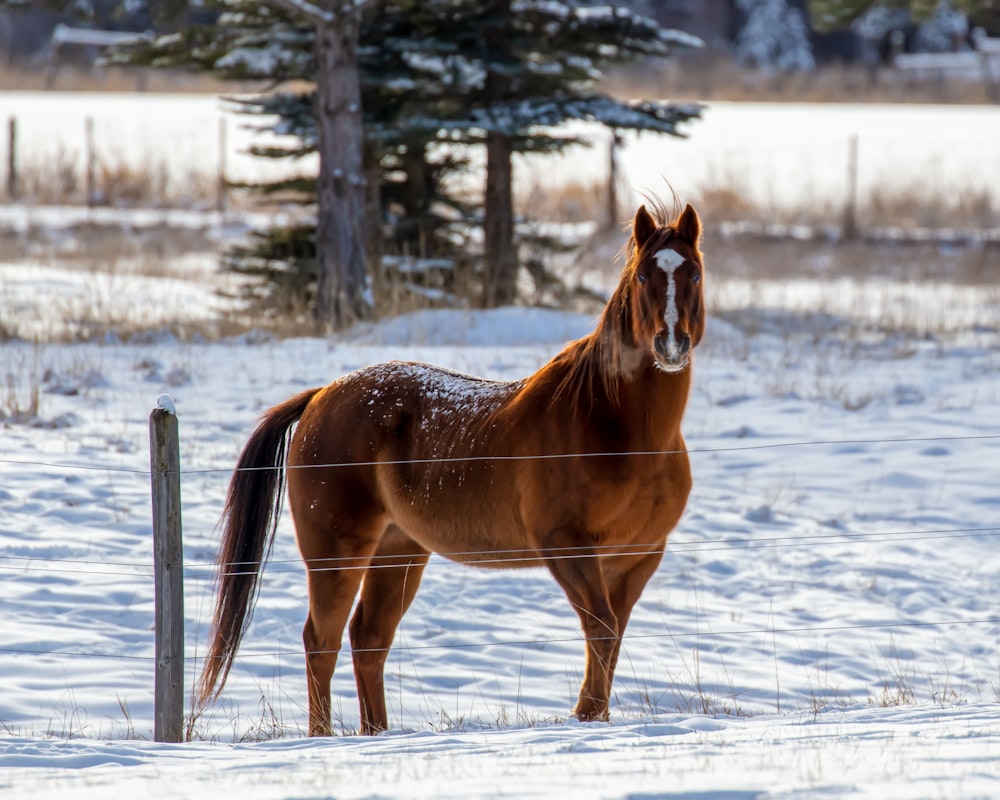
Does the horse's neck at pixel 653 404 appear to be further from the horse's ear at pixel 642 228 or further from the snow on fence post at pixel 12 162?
the snow on fence post at pixel 12 162

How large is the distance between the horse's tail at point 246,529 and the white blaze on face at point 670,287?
1.84 metres

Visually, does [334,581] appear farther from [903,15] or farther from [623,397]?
[903,15]

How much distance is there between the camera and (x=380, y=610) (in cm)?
535

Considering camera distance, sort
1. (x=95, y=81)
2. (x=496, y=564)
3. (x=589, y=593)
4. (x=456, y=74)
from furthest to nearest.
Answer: (x=95, y=81) < (x=456, y=74) < (x=496, y=564) < (x=589, y=593)

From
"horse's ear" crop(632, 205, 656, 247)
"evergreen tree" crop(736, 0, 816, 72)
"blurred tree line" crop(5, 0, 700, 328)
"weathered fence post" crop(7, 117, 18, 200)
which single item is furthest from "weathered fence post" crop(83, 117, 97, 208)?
"evergreen tree" crop(736, 0, 816, 72)

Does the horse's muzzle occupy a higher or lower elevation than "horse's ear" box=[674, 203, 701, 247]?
lower

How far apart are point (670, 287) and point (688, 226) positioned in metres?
0.38

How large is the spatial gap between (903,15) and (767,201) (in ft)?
68.7

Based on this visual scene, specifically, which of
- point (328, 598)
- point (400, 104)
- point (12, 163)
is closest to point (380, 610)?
point (328, 598)

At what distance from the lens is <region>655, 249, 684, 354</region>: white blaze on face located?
4.40 metres

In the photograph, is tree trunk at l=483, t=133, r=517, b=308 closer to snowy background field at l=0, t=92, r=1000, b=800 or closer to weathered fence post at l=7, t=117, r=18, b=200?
snowy background field at l=0, t=92, r=1000, b=800

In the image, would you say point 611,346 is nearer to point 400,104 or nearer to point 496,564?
point 496,564

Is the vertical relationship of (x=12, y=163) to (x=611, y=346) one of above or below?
above

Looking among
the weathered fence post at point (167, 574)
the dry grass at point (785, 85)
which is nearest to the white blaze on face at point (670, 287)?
the weathered fence post at point (167, 574)
